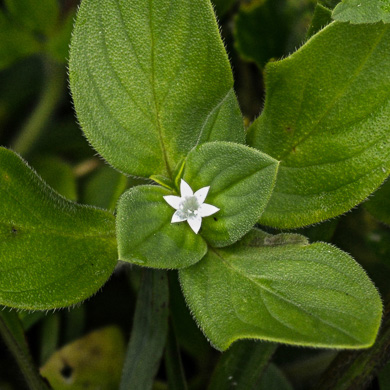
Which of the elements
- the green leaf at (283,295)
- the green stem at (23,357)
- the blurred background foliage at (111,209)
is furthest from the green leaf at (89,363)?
the green leaf at (283,295)

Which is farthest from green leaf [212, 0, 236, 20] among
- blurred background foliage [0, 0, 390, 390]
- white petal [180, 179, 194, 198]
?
white petal [180, 179, 194, 198]

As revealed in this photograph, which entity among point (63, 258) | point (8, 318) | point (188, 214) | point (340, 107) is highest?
point (340, 107)

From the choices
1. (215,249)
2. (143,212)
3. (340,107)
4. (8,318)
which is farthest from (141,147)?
(8,318)

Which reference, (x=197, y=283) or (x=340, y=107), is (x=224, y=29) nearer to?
(x=340, y=107)

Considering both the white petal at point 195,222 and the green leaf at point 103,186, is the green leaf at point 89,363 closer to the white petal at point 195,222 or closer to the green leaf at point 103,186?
the green leaf at point 103,186

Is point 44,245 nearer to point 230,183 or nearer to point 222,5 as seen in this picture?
point 230,183
